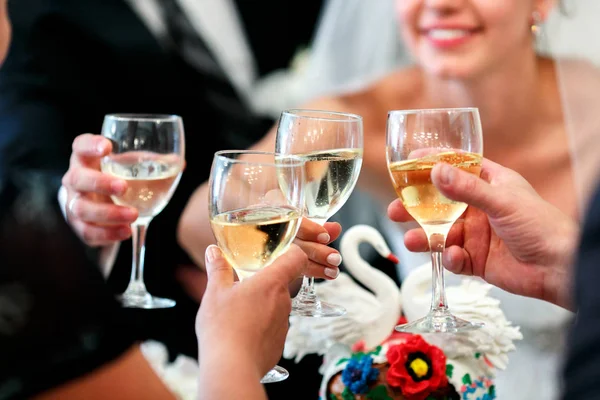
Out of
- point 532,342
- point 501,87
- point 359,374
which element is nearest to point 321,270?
point 359,374

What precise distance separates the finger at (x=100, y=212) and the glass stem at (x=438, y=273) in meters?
0.43

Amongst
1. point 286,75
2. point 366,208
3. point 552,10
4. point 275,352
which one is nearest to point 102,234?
point 275,352

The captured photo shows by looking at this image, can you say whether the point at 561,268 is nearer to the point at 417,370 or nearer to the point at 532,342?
the point at 417,370

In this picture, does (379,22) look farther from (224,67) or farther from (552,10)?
(224,67)

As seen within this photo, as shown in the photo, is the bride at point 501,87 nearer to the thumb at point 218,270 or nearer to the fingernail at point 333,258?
the fingernail at point 333,258

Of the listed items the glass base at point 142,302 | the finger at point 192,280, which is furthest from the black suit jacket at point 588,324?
the finger at point 192,280

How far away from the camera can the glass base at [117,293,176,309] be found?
104cm

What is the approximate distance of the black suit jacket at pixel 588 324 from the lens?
0.32m

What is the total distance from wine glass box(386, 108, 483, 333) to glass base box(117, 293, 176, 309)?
14.0 inches

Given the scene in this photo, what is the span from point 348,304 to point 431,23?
0.71 meters

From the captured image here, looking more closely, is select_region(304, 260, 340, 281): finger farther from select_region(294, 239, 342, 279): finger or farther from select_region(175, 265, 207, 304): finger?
select_region(175, 265, 207, 304): finger

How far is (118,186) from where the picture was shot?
1040 mm

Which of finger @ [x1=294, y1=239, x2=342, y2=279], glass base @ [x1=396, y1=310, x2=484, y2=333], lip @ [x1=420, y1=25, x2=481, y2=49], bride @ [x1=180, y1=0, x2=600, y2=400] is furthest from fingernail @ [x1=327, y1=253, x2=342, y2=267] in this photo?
lip @ [x1=420, y1=25, x2=481, y2=49]

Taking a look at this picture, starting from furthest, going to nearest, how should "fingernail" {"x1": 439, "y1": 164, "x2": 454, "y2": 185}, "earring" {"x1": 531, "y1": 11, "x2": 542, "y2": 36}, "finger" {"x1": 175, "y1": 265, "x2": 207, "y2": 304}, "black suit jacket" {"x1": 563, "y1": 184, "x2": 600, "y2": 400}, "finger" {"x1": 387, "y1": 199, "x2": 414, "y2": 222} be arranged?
"finger" {"x1": 175, "y1": 265, "x2": 207, "y2": 304} → "earring" {"x1": 531, "y1": 11, "x2": 542, "y2": 36} → "finger" {"x1": 387, "y1": 199, "x2": 414, "y2": 222} → "fingernail" {"x1": 439, "y1": 164, "x2": 454, "y2": 185} → "black suit jacket" {"x1": 563, "y1": 184, "x2": 600, "y2": 400}
